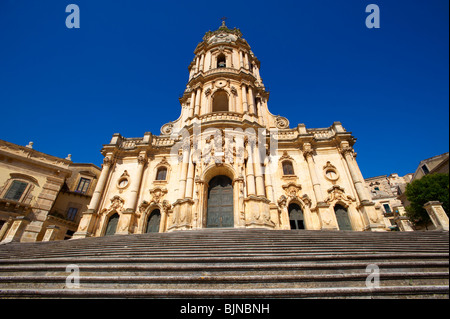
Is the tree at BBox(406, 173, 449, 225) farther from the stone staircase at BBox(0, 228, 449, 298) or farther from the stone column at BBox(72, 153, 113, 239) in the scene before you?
the stone column at BBox(72, 153, 113, 239)

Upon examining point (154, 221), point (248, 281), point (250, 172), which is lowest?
point (248, 281)

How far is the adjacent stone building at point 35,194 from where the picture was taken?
17.0 meters

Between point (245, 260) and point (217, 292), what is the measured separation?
1.61 meters

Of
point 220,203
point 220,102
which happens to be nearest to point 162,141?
point 220,102

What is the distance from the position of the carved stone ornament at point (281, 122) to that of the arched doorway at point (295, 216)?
8.67m

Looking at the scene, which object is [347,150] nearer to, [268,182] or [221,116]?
[268,182]

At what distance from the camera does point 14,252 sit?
8.23 m

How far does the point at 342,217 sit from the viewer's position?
15797 mm

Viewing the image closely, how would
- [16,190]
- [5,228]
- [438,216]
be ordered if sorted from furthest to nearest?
1. [16,190]
2. [5,228]
3. [438,216]

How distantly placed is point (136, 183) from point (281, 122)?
15.6 m

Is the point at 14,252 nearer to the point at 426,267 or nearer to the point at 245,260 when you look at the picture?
the point at 245,260

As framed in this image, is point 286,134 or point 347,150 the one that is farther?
point 286,134

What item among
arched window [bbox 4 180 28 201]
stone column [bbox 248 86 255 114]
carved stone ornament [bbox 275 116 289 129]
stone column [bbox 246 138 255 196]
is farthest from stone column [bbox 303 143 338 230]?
arched window [bbox 4 180 28 201]

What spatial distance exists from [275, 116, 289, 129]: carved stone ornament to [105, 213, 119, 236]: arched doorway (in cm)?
1746
